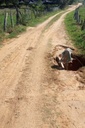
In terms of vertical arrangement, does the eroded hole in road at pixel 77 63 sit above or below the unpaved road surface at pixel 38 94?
below

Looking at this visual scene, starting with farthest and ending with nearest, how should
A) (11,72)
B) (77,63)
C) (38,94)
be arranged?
(77,63)
(11,72)
(38,94)

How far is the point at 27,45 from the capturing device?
1456cm

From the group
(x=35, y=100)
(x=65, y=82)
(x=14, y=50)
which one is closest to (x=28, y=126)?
(x=35, y=100)

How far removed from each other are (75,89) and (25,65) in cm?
306

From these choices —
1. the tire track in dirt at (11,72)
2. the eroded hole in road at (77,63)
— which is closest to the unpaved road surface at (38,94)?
the tire track in dirt at (11,72)

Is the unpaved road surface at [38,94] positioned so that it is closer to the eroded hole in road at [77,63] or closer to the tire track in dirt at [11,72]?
Result: the tire track in dirt at [11,72]

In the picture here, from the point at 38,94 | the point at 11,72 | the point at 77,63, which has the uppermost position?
the point at 38,94

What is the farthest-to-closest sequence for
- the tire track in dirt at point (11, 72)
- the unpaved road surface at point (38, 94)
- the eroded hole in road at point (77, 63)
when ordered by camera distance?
1. the eroded hole in road at point (77, 63)
2. the tire track in dirt at point (11, 72)
3. the unpaved road surface at point (38, 94)

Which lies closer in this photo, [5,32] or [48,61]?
[48,61]

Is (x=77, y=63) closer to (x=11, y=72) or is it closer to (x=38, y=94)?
(x=11, y=72)

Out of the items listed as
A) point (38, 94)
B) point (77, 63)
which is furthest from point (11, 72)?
point (77, 63)

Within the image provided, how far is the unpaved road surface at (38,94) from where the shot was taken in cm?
625

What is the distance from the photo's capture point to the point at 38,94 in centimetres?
767

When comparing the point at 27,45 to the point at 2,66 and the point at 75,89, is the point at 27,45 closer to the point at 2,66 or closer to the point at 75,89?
the point at 2,66
